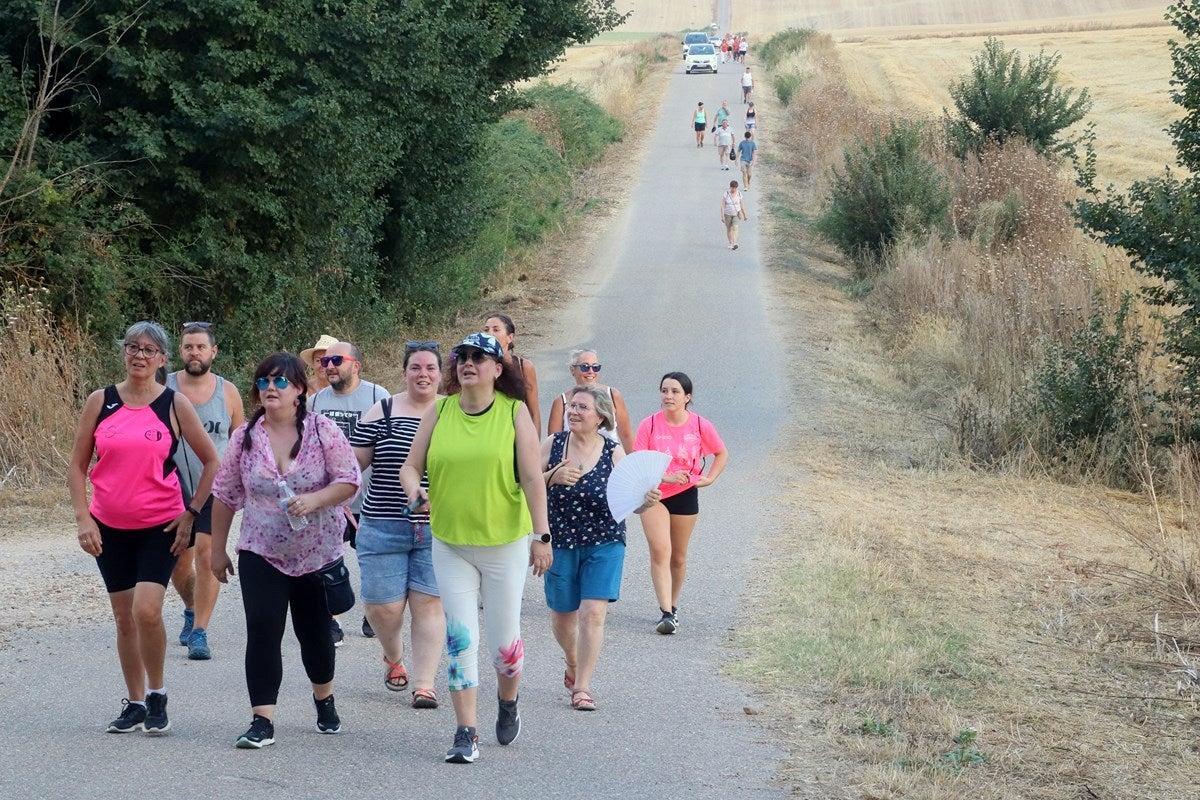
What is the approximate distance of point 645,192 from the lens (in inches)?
1353

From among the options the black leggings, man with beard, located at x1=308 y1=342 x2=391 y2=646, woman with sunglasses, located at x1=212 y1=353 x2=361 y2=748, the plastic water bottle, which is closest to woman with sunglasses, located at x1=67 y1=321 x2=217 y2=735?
woman with sunglasses, located at x1=212 y1=353 x2=361 y2=748

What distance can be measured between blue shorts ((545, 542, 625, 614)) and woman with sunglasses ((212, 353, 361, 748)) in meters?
1.16

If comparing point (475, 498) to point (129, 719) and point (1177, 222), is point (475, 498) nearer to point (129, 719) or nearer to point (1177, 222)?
point (129, 719)

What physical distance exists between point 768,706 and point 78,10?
9.91 meters

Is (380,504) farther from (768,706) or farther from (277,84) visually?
A: (277,84)

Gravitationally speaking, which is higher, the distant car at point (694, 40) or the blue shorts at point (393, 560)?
the distant car at point (694, 40)

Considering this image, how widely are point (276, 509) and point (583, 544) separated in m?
1.52

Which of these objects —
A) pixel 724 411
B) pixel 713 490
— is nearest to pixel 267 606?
pixel 713 490

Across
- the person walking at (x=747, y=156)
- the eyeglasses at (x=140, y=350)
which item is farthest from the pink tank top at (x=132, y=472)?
the person walking at (x=747, y=156)

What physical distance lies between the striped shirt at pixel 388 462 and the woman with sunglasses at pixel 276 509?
61 cm

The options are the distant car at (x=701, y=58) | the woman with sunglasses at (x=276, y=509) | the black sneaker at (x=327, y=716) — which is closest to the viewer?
the woman with sunglasses at (x=276, y=509)

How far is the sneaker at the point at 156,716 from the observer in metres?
5.88

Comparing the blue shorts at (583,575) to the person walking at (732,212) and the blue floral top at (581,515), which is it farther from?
the person walking at (732,212)

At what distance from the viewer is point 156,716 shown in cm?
591
